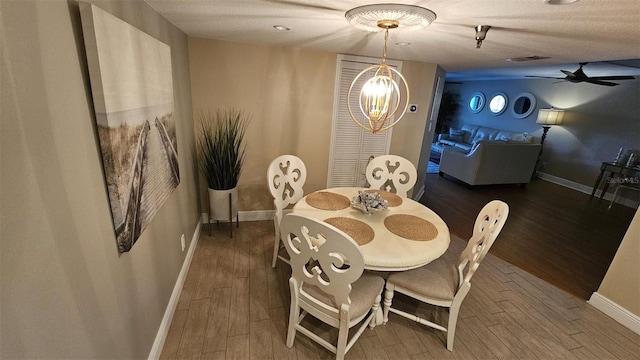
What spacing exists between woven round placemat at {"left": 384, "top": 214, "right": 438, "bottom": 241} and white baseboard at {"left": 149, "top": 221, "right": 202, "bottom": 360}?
5.30 ft

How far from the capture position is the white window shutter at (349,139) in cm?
318

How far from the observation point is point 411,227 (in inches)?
74.4

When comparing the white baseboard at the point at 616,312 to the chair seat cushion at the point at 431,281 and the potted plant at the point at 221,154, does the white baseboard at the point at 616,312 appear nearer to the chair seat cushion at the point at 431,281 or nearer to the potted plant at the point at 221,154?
the chair seat cushion at the point at 431,281

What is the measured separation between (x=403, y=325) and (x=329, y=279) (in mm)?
922

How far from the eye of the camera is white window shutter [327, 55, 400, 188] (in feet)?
10.4

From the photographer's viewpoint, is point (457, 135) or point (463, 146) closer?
point (463, 146)

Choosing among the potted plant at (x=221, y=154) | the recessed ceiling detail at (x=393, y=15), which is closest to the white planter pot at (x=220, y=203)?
the potted plant at (x=221, y=154)

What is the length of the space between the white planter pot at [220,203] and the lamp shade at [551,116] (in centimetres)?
667

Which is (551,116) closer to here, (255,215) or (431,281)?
(431,281)

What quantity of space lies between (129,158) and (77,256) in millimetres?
479

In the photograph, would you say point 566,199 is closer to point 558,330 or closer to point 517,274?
point 517,274

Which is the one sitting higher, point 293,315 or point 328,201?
point 328,201

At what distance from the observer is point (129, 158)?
1216mm

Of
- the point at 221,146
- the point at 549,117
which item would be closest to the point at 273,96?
the point at 221,146
